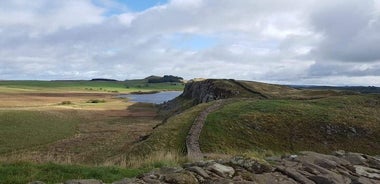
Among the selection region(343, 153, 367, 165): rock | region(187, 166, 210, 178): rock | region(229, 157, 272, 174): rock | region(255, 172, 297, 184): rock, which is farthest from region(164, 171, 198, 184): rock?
region(343, 153, 367, 165): rock

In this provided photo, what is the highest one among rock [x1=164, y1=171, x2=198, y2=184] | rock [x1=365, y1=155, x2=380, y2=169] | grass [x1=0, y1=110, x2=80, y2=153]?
rock [x1=164, y1=171, x2=198, y2=184]

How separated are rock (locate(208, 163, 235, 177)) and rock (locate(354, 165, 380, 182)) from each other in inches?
208

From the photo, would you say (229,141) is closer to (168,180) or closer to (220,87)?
(168,180)

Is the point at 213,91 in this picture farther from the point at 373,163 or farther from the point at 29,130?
the point at 373,163

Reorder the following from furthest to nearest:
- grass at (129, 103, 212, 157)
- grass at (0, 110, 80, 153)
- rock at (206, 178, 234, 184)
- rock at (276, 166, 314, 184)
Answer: grass at (0, 110, 80, 153) < grass at (129, 103, 212, 157) < rock at (276, 166, 314, 184) < rock at (206, 178, 234, 184)

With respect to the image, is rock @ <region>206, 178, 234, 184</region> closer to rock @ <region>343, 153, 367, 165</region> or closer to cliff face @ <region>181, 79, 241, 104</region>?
rock @ <region>343, 153, 367, 165</region>

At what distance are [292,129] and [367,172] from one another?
90.4 feet

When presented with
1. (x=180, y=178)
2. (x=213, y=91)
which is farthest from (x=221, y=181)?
(x=213, y=91)

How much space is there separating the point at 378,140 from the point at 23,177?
3470cm

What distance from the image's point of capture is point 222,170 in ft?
42.6

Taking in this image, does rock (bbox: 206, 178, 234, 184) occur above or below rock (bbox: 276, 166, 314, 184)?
above

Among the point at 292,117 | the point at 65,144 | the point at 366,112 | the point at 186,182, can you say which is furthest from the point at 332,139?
the point at 186,182

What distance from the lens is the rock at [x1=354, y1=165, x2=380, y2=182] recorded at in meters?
15.1

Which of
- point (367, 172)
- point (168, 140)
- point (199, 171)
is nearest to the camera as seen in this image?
point (199, 171)
